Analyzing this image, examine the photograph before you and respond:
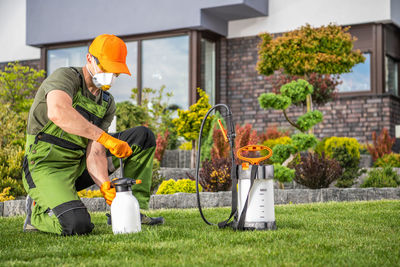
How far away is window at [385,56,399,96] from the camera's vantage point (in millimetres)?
12453

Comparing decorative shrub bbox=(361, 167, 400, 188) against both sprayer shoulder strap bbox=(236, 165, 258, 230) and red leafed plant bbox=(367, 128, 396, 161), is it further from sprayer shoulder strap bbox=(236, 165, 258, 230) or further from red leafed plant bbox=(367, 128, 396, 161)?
sprayer shoulder strap bbox=(236, 165, 258, 230)

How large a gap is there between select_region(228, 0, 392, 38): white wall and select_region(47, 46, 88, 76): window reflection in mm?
3836

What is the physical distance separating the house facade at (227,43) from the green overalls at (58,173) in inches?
329

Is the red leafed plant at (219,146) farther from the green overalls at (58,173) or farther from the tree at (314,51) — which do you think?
the green overalls at (58,173)

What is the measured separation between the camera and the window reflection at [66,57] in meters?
14.2

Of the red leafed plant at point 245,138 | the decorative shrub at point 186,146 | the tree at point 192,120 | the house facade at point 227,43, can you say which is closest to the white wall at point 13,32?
the house facade at point 227,43

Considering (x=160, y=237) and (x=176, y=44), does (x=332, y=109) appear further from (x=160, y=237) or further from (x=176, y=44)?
(x=160, y=237)

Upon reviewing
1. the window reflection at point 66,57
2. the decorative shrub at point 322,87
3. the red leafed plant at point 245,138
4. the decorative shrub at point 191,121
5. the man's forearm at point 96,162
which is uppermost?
the window reflection at point 66,57

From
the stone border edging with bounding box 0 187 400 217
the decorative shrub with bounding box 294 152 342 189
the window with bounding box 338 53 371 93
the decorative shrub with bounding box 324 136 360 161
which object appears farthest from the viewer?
the window with bounding box 338 53 371 93

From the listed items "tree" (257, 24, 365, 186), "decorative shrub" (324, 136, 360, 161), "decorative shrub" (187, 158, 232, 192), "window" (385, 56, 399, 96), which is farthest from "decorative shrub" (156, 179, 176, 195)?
"window" (385, 56, 399, 96)

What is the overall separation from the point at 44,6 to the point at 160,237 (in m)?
11.9

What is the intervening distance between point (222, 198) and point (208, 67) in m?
7.18

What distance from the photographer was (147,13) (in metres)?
13.0

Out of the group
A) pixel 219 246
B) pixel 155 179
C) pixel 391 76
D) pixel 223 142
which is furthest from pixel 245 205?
pixel 391 76
